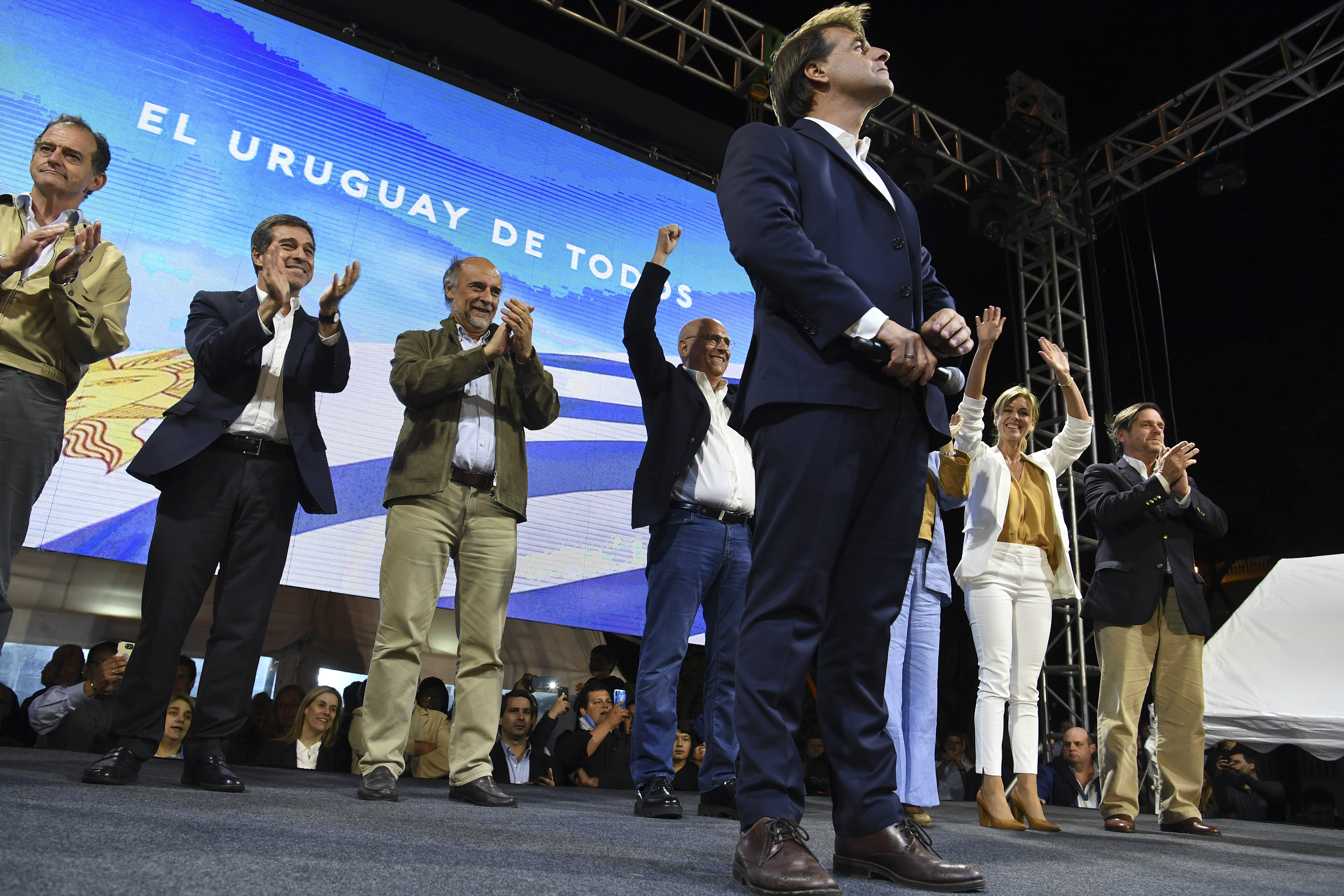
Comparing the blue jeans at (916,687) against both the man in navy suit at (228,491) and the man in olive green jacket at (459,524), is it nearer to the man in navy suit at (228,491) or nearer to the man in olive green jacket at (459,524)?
the man in olive green jacket at (459,524)

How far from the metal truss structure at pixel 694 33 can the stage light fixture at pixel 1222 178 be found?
140 inches

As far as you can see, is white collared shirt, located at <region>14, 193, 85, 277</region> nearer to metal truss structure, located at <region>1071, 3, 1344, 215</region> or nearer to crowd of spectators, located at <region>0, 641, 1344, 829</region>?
crowd of spectators, located at <region>0, 641, 1344, 829</region>

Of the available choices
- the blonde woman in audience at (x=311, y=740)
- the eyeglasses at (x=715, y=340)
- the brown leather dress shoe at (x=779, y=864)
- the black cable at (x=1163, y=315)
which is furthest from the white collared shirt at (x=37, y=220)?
the black cable at (x=1163, y=315)

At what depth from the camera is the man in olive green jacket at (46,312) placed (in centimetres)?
183

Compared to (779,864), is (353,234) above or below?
above

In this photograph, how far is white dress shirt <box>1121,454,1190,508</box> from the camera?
125 inches

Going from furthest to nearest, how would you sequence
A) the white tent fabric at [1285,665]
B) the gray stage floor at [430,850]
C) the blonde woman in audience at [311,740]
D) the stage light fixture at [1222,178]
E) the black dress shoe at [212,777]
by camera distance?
the stage light fixture at [1222,178], the white tent fabric at [1285,665], the blonde woman in audience at [311,740], the black dress shoe at [212,777], the gray stage floor at [430,850]

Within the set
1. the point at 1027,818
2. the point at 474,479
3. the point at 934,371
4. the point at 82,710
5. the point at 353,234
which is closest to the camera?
the point at 934,371

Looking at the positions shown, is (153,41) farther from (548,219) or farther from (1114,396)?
(1114,396)

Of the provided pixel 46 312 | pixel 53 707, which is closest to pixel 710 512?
pixel 46 312

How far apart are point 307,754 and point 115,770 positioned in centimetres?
231

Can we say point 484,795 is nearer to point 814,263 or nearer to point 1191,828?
point 814,263

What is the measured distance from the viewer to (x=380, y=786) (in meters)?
2.27

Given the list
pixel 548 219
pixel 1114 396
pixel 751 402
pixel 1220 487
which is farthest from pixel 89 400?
pixel 1220 487
